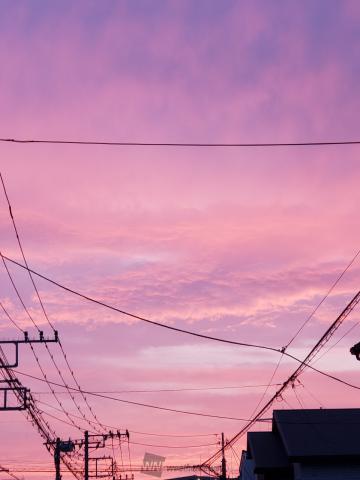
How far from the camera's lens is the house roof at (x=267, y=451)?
4056 cm

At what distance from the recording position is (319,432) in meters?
39.4

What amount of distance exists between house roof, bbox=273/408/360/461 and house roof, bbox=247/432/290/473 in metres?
0.69

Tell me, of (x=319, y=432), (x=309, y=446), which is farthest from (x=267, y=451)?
(x=309, y=446)

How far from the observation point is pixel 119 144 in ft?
80.3

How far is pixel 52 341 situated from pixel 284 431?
1173cm

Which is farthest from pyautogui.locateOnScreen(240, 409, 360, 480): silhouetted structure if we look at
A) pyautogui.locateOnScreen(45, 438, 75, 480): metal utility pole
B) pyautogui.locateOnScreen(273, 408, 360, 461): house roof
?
pyautogui.locateOnScreen(45, 438, 75, 480): metal utility pole

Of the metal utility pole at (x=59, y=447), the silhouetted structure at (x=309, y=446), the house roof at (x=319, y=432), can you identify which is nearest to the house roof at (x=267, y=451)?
the silhouetted structure at (x=309, y=446)

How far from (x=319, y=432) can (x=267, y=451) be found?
151 inches

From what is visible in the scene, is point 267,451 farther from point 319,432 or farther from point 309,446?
point 309,446

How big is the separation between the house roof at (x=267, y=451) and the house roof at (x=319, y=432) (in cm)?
69

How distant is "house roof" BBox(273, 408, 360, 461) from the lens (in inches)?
1474

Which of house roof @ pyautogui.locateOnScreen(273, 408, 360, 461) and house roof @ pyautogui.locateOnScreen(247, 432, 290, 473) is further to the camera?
house roof @ pyautogui.locateOnScreen(247, 432, 290, 473)

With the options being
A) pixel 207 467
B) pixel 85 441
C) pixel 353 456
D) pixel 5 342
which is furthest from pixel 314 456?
pixel 207 467

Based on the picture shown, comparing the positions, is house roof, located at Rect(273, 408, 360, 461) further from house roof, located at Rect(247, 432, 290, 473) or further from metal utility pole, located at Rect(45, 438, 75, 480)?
metal utility pole, located at Rect(45, 438, 75, 480)
